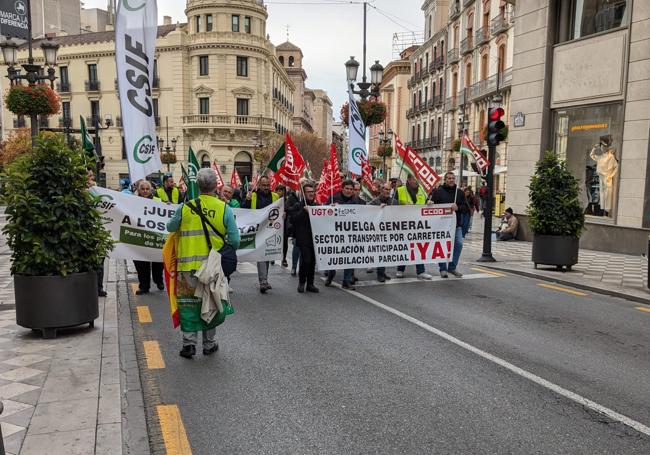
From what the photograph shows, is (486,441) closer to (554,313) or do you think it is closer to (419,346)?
(419,346)

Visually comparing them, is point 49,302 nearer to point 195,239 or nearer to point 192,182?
point 195,239

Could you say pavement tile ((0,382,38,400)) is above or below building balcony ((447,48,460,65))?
below

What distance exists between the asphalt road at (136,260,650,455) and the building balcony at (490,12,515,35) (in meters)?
29.2

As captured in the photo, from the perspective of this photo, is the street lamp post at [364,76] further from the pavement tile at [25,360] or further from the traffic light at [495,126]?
the pavement tile at [25,360]

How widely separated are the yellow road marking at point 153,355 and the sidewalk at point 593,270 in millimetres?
7087

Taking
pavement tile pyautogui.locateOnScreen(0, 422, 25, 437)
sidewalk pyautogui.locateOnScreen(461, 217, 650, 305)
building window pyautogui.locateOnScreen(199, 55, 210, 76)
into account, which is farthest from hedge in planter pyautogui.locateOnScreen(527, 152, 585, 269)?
building window pyautogui.locateOnScreen(199, 55, 210, 76)

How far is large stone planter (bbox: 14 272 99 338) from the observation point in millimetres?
5879

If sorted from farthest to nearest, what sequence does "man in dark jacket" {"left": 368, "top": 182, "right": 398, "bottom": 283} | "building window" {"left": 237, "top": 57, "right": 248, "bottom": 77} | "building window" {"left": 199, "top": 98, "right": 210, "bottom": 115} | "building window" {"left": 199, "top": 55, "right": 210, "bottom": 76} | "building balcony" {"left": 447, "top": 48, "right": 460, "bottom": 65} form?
"building window" {"left": 199, "top": 98, "right": 210, "bottom": 115}, "building window" {"left": 237, "top": 57, "right": 248, "bottom": 77}, "building window" {"left": 199, "top": 55, "right": 210, "bottom": 76}, "building balcony" {"left": 447, "top": 48, "right": 460, "bottom": 65}, "man in dark jacket" {"left": 368, "top": 182, "right": 398, "bottom": 283}

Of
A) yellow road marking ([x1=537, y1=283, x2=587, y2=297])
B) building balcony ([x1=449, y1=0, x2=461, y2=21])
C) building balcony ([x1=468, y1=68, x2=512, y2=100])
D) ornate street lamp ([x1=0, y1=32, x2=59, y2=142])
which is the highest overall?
building balcony ([x1=449, y1=0, x2=461, y2=21])

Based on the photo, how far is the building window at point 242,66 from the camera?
178ft

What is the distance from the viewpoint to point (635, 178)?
44.8 ft

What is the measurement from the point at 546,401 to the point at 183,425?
2878mm

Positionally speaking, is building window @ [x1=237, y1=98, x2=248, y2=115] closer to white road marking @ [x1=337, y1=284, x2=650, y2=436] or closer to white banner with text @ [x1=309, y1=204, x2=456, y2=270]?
white banner with text @ [x1=309, y1=204, x2=456, y2=270]

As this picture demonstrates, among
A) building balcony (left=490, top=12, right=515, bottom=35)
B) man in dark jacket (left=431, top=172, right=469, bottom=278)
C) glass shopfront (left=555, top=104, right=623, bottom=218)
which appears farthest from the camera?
building balcony (left=490, top=12, right=515, bottom=35)
